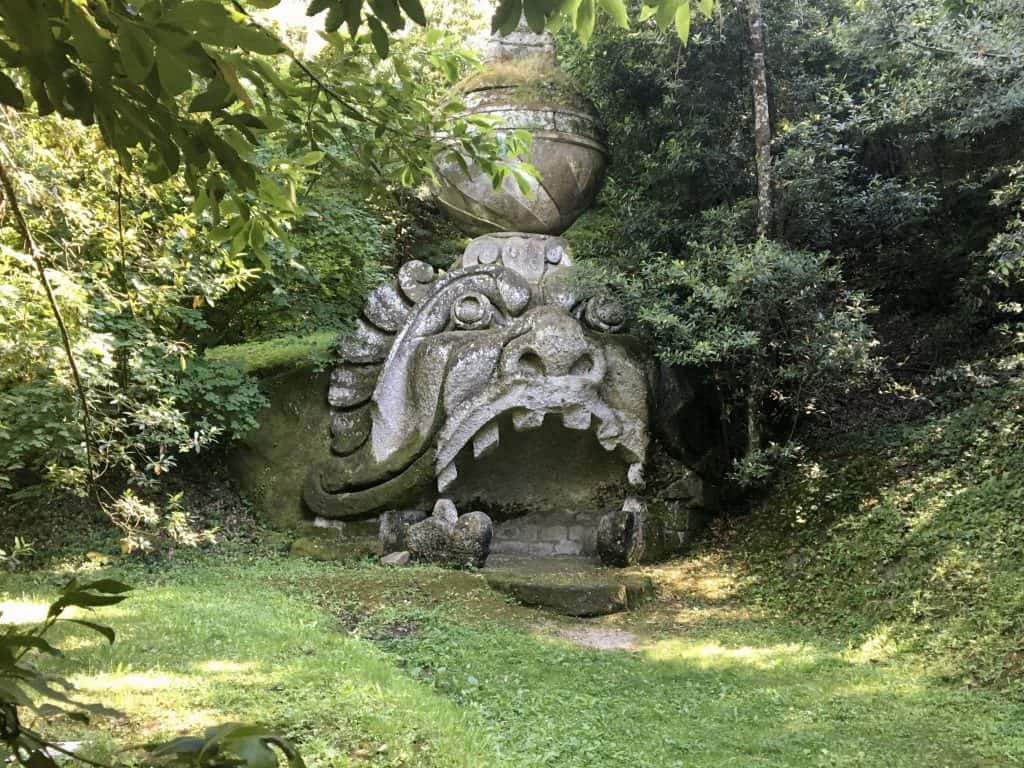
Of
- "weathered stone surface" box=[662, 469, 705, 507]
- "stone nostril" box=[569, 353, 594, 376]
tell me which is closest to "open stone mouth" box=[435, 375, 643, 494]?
"stone nostril" box=[569, 353, 594, 376]

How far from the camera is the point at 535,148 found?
26.3 ft

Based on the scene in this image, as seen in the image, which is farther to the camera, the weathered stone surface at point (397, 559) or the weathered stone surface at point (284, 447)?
the weathered stone surface at point (284, 447)

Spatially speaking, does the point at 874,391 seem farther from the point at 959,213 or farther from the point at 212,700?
the point at 212,700

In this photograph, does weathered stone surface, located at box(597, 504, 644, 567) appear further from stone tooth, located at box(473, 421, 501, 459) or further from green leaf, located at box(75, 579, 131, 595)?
green leaf, located at box(75, 579, 131, 595)

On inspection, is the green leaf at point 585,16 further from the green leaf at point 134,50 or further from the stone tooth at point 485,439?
the stone tooth at point 485,439

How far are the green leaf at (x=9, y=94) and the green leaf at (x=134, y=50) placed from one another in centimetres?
23

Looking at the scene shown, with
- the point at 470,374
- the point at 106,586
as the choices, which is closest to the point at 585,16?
the point at 106,586

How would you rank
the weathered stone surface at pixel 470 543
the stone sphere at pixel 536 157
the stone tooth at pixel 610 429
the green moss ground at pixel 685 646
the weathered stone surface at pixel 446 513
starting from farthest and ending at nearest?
the stone sphere at pixel 536 157 → the stone tooth at pixel 610 429 → the weathered stone surface at pixel 446 513 → the weathered stone surface at pixel 470 543 → the green moss ground at pixel 685 646

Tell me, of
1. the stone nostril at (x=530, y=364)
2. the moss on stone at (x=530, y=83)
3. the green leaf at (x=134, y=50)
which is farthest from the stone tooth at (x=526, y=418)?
the green leaf at (x=134, y=50)

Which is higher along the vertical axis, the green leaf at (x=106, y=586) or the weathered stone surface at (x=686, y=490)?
the green leaf at (x=106, y=586)

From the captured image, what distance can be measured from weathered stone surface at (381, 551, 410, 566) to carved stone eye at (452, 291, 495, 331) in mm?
2042

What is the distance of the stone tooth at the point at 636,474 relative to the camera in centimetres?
743

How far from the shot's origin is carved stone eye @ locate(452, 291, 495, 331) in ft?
25.1

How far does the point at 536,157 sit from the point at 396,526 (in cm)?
364
